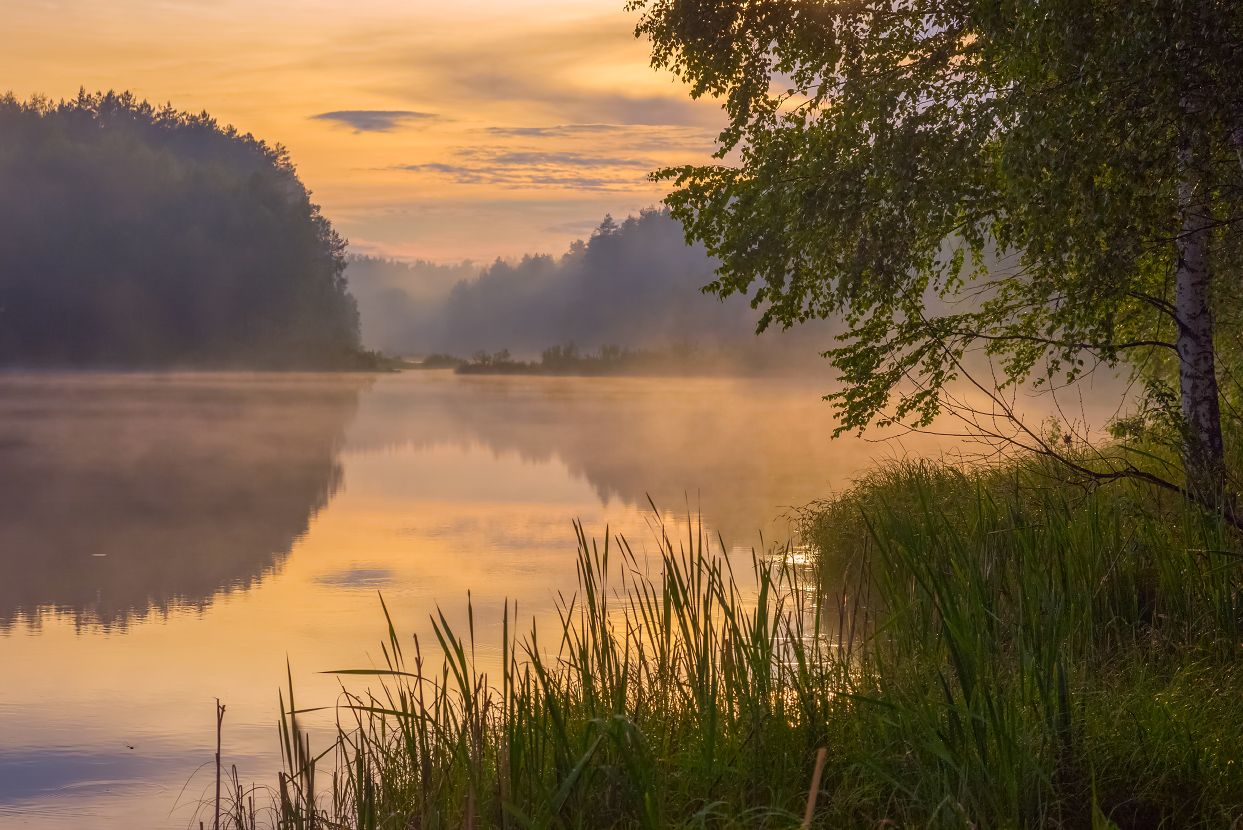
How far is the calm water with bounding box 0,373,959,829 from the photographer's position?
296 inches

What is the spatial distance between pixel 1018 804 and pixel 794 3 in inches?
376

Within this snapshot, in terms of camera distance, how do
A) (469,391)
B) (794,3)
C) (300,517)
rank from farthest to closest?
(469,391) < (300,517) < (794,3)

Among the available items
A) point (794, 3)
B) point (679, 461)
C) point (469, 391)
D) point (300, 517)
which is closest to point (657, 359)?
point (469, 391)

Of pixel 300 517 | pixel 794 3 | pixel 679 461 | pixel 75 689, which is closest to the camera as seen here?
pixel 75 689

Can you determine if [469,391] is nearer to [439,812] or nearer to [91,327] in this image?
[91,327]

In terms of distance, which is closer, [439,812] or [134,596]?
[439,812]

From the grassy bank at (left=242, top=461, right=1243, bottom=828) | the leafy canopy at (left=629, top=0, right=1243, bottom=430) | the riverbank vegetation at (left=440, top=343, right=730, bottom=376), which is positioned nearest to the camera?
the grassy bank at (left=242, top=461, right=1243, bottom=828)

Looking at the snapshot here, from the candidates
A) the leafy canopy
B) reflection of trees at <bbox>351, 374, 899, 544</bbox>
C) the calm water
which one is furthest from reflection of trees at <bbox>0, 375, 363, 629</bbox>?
the leafy canopy

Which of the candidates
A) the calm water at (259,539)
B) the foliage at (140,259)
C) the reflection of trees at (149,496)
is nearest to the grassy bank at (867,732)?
the calm water at (259,539)

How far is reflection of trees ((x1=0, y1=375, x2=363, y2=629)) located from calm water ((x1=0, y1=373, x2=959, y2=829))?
0.08 metres

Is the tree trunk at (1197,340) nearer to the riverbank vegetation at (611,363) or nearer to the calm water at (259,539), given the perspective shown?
the calm water at (259,539)

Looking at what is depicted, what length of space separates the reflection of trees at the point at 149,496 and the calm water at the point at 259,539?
75 millimetres

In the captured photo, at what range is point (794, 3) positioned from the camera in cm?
1228

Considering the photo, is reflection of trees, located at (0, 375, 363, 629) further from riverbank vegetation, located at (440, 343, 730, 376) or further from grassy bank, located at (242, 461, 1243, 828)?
riverbank vegetation, located at (440, 343, 730, 376)
